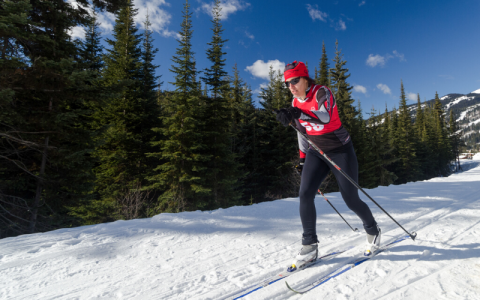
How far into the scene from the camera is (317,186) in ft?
7.32

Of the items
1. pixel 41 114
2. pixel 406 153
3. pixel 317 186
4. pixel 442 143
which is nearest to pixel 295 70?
pixel 317 186

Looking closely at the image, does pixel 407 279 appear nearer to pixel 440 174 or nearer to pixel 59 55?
pixel 59 55

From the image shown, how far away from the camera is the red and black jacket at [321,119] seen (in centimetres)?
203

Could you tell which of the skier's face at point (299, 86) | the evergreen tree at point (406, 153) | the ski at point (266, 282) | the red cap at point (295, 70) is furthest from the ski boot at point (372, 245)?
the evergreen tree at point (406, 153)

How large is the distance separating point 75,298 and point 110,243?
101 cm

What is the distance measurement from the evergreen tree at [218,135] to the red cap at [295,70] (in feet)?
41.1

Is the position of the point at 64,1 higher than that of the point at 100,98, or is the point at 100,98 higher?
the point at 64,1

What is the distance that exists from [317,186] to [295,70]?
1196 millimetres

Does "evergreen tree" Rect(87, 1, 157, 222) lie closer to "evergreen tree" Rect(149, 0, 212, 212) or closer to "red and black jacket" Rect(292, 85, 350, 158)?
"evergreen tree" Rect(149, 0, 212, 212)

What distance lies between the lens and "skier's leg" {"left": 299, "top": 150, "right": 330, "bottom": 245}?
216 cm

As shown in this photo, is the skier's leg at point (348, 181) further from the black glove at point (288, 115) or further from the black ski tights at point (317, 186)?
the black glove at point (288, 115)

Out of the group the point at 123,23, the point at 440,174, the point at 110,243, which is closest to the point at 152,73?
the point at 123,23

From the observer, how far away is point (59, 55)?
268 inches

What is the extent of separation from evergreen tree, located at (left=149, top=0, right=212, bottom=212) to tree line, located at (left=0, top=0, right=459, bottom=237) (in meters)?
0.07
